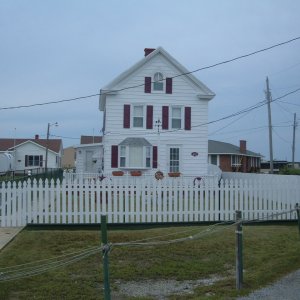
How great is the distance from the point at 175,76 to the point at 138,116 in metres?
3.09

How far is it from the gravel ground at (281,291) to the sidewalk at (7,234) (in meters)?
5.12

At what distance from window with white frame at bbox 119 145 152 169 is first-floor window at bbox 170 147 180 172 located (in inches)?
49.5

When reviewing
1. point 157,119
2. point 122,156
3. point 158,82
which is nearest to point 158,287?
point 122,156

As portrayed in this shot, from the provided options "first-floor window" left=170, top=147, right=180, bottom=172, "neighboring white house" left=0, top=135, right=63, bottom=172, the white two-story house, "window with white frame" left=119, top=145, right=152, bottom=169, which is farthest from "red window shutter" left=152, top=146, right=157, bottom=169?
"neighboring white house" left=0, top=135, right=63, bottom=172

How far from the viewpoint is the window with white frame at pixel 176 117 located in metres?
27.9

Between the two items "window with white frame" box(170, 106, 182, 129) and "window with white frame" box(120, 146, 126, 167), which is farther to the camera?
"window with white frame" box(170, 106, 182, 129)

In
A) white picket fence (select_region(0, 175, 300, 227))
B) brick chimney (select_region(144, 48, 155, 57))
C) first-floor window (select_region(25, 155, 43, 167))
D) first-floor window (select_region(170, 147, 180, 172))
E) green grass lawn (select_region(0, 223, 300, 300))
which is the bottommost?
green grass lawn (select_region(0, 223, 300, 300))

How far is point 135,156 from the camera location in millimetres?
27672

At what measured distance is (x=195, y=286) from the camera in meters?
7.04

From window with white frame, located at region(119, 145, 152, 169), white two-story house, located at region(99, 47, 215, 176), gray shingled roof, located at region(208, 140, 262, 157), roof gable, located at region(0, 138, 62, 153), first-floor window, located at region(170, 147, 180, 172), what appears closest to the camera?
white two-story house, located at region(99, 47, 215, 176)

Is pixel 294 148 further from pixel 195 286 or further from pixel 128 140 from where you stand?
pixel 195 286

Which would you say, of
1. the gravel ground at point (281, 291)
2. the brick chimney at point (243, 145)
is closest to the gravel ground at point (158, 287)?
the gravel ground at point (281, 291)

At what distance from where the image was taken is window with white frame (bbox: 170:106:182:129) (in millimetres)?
27875

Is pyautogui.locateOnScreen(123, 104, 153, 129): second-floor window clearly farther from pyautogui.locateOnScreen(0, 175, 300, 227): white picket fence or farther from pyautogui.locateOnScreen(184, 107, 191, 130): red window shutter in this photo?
pyautogui.locateOnScreen(0, 175, 300, 227): white picket fence
